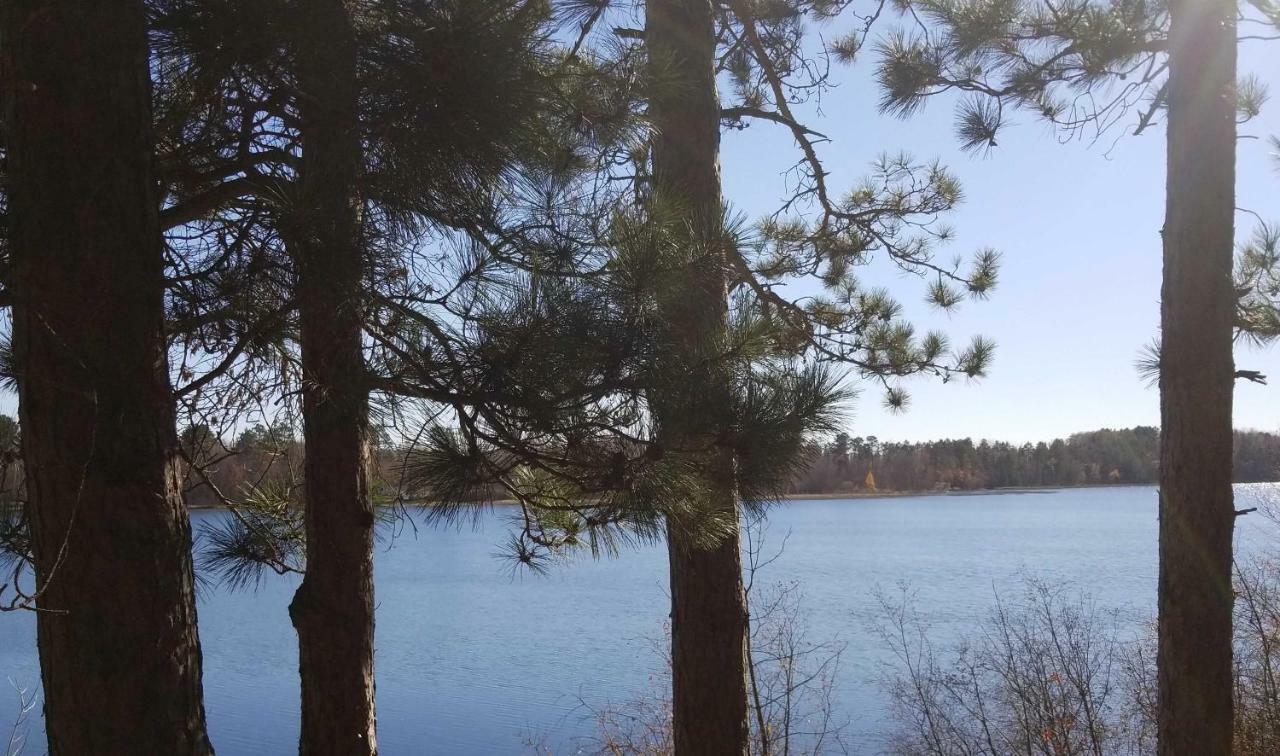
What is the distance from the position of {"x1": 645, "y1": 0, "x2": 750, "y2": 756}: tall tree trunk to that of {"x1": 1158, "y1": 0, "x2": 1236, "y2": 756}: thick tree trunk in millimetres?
1446

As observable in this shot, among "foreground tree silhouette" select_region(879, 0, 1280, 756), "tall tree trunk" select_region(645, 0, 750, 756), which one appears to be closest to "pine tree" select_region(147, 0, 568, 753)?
"tall tree trunk" select_region(645, 0, 750, 756)

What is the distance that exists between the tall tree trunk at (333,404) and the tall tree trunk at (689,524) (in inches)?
27.5

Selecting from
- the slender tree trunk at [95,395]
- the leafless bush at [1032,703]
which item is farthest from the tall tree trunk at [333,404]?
the leafless bush at [1032,703]

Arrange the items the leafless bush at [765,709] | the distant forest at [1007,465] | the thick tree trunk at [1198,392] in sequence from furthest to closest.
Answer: the distant forest at [1007,465], the leafless bush at [765,709], the thick tree trunk at [1198,392]

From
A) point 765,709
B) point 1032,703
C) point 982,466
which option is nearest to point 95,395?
point 1032,703

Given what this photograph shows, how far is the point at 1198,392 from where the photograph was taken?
3.16m

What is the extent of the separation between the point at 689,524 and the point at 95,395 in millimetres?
1263

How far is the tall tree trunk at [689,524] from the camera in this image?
232 centimetres

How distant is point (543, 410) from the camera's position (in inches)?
75.1

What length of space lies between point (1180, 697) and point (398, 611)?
9.70m

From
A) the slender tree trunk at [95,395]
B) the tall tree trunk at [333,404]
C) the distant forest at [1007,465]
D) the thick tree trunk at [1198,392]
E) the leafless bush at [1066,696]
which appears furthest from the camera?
the distant forest at [1007,465]

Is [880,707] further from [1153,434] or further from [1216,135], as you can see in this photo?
[1216,135]

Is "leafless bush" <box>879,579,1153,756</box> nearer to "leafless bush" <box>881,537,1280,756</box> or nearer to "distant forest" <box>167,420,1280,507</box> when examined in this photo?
"leafless bush" <box>881,537,1280,756</box>

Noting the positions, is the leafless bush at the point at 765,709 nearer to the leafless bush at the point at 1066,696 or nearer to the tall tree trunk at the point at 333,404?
the leafless bush at the point at 1066,696
